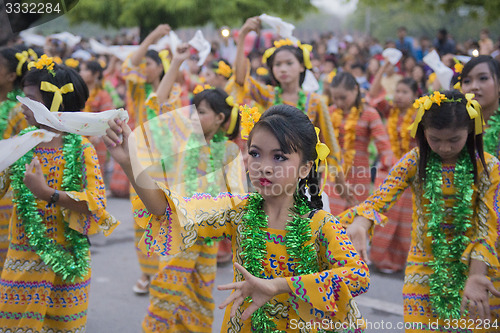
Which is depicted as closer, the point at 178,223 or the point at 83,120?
the point at 83,120

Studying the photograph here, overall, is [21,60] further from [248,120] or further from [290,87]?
[248,120]

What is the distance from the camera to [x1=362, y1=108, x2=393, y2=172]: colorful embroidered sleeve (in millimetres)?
6107

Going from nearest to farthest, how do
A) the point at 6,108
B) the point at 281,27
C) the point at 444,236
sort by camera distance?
the point at 444,236 → the point at 6,108 → the point at 281,27

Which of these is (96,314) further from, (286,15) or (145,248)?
(286,15)

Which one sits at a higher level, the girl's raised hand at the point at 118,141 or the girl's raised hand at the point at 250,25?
the girl's raised hand at the point at 250,25

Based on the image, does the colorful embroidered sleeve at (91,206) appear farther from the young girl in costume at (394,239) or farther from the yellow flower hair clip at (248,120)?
the young girl in costume at (394,239)

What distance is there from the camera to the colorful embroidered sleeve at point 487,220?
3.08 meters

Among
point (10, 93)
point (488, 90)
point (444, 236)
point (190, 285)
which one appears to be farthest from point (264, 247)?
point (10, 93)

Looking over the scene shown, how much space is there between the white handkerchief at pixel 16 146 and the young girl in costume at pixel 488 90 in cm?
303

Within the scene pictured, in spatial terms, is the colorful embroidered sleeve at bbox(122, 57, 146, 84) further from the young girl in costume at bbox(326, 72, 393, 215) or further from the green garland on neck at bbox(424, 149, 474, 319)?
the green garland on neck at bbox(424, 149, 474, 319)

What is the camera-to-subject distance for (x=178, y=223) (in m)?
2.39

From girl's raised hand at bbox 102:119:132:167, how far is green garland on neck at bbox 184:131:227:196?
1.52 feet

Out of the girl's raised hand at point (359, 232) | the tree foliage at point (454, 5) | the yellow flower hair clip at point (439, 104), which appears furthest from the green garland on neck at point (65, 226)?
the tree foliage at point (454, 5)

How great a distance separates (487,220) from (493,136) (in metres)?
1.14
